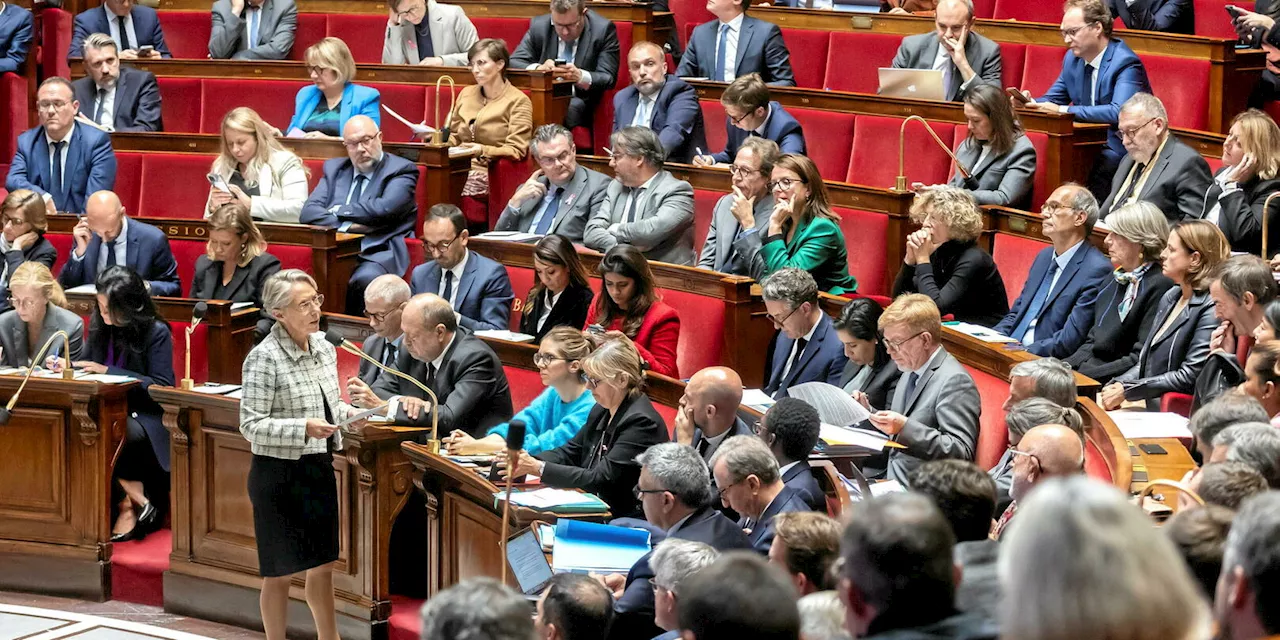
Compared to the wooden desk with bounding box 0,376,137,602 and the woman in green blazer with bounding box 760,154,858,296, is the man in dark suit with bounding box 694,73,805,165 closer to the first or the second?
the woman in green blazer with bounding box 760,154,858,296

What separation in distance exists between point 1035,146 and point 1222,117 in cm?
60

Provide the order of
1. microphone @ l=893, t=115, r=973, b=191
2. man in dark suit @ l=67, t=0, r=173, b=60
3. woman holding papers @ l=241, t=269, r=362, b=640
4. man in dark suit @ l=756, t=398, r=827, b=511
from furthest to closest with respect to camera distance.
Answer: man in dark suit @ l=67, t=0, r=173, b=60 < microphone @ l=893, t=115, r=973, b=191 < woman holding papers @ l=241, t=269, r=362, b=640 < man in dark suit @ l=756, t=398, r=827, b=511

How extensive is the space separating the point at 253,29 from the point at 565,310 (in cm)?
248

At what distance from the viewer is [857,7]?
5.83m

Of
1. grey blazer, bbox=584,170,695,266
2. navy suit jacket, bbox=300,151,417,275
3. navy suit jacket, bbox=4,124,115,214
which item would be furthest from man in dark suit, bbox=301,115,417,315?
navy suit jacket, bbox=4,124,115,214

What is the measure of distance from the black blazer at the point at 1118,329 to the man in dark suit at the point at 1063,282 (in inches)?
2.9

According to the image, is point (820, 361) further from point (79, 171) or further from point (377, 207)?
point (79, 171)

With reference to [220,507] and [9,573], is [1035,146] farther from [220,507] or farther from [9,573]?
[9,573]

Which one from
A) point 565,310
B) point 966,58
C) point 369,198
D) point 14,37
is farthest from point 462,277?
point 14,37

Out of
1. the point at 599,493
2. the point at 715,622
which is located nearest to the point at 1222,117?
the point at 599,493

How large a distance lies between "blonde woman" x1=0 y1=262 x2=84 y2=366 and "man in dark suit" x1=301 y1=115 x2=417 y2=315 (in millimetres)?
909

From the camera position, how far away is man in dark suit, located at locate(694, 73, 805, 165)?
4.73 meters

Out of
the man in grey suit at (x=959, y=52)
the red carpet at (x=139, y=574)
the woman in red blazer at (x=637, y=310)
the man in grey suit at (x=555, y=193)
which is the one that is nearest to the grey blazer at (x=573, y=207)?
the man in grey suit at (x=555, y=193)

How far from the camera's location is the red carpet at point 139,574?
384 cm
